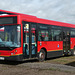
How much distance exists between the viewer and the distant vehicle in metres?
12.0

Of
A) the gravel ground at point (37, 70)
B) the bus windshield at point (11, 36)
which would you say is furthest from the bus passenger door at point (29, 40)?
the gravel ground at point (37, 70)

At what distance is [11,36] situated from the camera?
12062mm

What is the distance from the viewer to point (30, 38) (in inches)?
514

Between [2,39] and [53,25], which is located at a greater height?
[53,25]

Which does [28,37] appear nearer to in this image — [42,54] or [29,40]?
[29,40]

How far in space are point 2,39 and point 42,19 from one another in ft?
11.9

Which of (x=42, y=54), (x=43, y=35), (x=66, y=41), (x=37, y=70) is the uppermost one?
(x=43, y=35)

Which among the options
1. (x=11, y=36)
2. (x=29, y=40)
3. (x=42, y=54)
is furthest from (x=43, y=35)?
(x=11, y=36)

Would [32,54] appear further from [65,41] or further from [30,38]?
→ [65,41]

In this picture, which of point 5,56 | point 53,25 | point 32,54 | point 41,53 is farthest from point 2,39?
point 53,25

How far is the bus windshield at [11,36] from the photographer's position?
39.3 feet

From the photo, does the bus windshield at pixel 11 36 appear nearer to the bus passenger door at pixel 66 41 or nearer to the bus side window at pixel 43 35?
the bus side window at pixel 43 35

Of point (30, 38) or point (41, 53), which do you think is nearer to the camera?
point (30, 38)

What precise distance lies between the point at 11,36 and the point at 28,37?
4.27 feet
